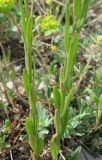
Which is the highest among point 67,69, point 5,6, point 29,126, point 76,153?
point 5,6

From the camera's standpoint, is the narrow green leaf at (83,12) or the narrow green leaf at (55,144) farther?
the narrow green leaf at (55,144)

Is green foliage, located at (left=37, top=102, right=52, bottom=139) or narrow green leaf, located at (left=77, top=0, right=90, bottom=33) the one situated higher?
narrow green leaf, located at (left=77, top=0, right=90, bottom=33)

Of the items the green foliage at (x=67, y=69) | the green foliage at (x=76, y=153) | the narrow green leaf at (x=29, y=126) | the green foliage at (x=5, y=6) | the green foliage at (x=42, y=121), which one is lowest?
the green foliage at (x=76, y=153)

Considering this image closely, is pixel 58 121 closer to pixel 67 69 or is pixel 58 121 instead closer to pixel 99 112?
pixel 67 69

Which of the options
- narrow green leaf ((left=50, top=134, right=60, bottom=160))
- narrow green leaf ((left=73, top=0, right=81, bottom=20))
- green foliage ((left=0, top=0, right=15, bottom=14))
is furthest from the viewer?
green foliage ((left=0, top=0, right=15, bottom=14))

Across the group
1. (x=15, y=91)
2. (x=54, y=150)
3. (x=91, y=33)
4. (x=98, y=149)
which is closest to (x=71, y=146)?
(x=98, y=149)

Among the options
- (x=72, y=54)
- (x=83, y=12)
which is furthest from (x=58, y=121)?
(x=83, y=12)

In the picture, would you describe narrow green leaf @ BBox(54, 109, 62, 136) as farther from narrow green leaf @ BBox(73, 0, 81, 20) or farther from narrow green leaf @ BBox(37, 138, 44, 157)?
narrow green leaf @ BBox(73, 0, 81, 20)

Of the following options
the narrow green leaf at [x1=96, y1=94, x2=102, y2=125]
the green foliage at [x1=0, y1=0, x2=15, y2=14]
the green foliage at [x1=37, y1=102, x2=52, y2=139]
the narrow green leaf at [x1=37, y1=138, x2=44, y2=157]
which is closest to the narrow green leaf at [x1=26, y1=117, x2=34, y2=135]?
the narrow green leaf at [x1=37, y1=138, x2=44, y2=157]

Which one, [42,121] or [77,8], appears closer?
[77,8]

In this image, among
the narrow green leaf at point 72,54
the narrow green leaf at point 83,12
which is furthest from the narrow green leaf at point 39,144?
the narrow green leaf at point 83,12

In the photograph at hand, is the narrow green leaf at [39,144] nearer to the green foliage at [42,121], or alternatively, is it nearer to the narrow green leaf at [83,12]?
the green foliage at [42,121]
